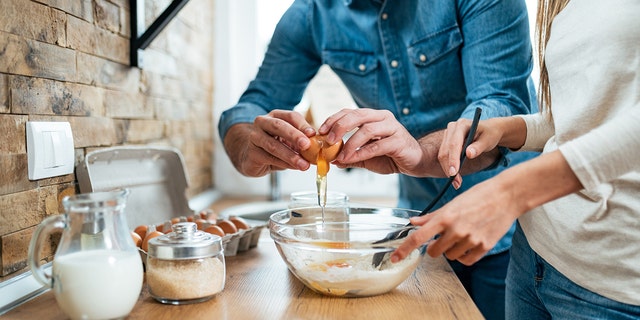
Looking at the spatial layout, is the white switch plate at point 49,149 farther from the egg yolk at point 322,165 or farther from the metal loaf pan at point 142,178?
the egg yolk at point 322,165

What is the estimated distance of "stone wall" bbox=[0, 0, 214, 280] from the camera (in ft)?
2.83

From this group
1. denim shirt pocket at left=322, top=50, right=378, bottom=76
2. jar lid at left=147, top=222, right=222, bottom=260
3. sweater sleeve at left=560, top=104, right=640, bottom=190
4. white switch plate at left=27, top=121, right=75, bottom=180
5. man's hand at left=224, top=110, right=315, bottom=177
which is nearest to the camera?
sweater sleeve at left=560, top=104, right=640, bottom=190

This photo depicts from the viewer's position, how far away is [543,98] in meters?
1.06

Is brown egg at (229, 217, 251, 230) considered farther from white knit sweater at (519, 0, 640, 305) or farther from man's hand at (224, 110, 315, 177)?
white knit sweater at (519, 0, 640, 305)

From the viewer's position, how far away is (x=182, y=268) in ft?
2.66

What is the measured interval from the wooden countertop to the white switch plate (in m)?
0.21

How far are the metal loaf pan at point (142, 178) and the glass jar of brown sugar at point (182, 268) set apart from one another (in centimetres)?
34

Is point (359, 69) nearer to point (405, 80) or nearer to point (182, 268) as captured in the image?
point (405, 80)

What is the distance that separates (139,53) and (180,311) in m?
0.77

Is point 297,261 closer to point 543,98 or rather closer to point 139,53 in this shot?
point 543,98

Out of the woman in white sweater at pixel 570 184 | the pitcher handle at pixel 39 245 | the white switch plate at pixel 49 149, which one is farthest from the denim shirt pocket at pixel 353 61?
the pitcher handle at pixel 39 245

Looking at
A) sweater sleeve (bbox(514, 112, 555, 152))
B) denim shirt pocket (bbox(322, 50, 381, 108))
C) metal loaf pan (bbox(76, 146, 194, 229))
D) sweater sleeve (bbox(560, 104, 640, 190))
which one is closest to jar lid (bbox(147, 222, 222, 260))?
metal loaf pan (bbox(76, 146, 194, 229))

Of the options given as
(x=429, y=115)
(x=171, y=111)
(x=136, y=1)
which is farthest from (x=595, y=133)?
(x=171, y=111)

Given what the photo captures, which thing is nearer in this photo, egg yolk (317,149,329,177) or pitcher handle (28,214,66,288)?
pitcher handle (28,214,66,288)
